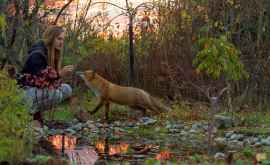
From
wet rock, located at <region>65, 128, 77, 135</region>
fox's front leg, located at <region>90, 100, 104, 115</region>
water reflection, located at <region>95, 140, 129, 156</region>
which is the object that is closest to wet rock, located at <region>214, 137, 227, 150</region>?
water reflection, located at <region>95, 140, 129, 156</region>

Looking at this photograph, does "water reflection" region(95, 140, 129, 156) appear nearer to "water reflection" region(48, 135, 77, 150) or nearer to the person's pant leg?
"water reflection" region(48, 135, 77, 150)

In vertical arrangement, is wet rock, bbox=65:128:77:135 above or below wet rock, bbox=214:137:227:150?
below

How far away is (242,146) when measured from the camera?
7984mm

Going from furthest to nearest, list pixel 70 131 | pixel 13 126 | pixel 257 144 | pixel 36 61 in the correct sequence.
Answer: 1. pixel 70 131
2. pixel 36 61
3. pixel 257 144
4. pixel 13 126

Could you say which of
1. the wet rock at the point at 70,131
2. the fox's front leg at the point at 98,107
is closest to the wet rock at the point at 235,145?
the wet rock at the point at 70,131

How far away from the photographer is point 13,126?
19.6ft

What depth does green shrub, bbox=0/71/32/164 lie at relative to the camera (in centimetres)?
Answer: 582

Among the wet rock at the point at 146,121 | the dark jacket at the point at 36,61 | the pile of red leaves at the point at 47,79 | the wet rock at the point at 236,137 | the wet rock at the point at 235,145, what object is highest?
the dark jacket at the point at 36,61

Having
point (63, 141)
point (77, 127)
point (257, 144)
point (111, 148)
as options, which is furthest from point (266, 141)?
point (77, 127)

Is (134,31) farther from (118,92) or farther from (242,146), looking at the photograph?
(242,146)

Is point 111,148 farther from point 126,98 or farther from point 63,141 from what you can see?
point 126,98

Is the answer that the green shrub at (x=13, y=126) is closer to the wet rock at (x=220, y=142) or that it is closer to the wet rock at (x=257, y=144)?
the wet rock at (x=220, y=142)

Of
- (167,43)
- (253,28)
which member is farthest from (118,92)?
(253,28)

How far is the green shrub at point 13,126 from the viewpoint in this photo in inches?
229
